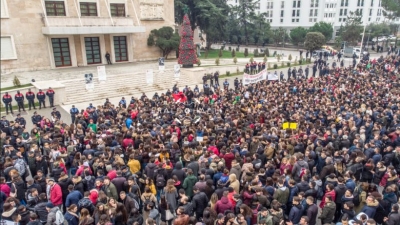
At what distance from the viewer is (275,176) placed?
7.87m

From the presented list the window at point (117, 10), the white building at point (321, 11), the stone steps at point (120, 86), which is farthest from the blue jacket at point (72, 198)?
the white building at point (321, 11)

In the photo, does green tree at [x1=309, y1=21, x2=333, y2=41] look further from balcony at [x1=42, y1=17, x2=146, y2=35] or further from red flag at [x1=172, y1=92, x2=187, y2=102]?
red flag at [x1=172, y1=92, x2=187, y2=102]

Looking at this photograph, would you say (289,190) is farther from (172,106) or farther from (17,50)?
(17,50)

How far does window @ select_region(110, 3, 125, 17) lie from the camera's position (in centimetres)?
3117

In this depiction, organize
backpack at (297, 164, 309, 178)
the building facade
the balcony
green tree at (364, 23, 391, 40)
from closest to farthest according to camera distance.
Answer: backpack at (297, 164, 309, 178) < the building facade < the balcony < green tree at (364, 23, 391, 40)

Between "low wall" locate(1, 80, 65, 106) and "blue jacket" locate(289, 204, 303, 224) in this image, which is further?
"low wall" locate(1, 80, 65, 106)

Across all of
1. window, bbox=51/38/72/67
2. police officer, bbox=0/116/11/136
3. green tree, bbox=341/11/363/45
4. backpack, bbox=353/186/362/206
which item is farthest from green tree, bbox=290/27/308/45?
backpack, bbox=353/186/362/206

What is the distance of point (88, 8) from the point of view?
97.6 ft

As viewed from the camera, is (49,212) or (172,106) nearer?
(49,212)

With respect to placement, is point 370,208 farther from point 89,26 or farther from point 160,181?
point 89,26

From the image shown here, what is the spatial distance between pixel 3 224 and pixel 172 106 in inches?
400

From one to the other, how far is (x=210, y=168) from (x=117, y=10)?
2694 cm

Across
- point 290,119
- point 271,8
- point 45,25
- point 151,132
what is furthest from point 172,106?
point 271,8

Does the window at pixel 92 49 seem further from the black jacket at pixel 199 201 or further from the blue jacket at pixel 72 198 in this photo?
the black jacket at pixel 199 201
